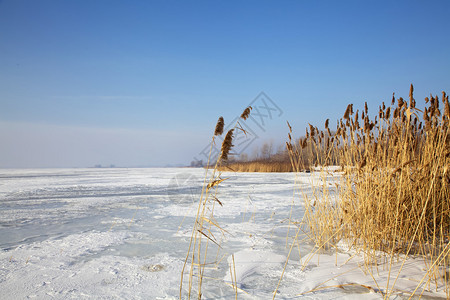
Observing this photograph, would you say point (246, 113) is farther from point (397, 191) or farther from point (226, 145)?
point (397, 191)

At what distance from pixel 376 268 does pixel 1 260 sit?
2.88 meters

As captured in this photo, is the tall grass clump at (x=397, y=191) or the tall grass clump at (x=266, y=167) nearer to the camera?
the tall grass clump at (x=397, y=191)

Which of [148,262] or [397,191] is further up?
[397,191]

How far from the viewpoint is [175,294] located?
1.67 metres

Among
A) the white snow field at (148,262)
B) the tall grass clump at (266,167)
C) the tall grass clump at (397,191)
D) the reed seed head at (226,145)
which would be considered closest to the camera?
the reed seed head at (226,145)

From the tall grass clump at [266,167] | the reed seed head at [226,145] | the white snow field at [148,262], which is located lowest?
the white snow field at [148,262]

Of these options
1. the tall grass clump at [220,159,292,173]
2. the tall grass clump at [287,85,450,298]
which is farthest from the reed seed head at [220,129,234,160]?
the tall grass clump at [220,159,292,173]

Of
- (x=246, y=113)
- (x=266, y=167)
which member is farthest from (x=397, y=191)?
(x=266, y=167)

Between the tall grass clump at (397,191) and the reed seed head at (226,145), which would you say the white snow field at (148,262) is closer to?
the tall grass clump at (397,191)

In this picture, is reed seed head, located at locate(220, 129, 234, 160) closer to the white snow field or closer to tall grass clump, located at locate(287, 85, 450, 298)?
the white snow field

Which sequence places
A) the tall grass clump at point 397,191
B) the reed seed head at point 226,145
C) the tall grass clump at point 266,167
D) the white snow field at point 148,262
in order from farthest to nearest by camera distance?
the tall grass clump at point 266,167, the tall grass clump at point 397,191, the white snow field at point 148,262, the reed seed head at point 226,145

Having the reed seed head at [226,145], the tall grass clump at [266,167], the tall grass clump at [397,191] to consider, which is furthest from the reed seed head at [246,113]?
the tall grass clump at [266,167]

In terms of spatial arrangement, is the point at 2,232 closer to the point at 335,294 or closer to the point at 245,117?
the point at 245,117

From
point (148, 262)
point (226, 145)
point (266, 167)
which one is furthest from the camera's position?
point (266, 167)
